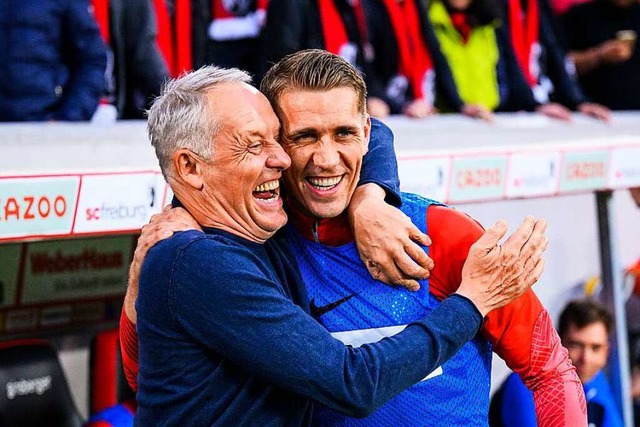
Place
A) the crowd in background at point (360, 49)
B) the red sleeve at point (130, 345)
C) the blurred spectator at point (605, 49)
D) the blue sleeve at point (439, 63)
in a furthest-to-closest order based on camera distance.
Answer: the blurred spectator at point (605, 49) → the blue sleeve at point (439, 63) → the crowd in background at point (360, 49) → the red sleeve at point (130, 345)

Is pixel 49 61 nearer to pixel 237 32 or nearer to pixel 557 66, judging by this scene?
pixel 237 32

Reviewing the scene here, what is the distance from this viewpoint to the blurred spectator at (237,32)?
3.93 metres

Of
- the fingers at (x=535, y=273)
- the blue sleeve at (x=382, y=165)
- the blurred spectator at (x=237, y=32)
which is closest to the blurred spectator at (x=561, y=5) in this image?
the blurred spectator at (x=237, y=32)

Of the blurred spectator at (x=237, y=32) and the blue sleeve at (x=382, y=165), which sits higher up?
the blue sleeve at (x=382, y=165)

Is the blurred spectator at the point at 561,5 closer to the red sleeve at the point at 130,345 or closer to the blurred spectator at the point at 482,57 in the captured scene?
the blurred spectator at the point at 482,57

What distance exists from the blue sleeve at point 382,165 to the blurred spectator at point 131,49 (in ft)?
4.91

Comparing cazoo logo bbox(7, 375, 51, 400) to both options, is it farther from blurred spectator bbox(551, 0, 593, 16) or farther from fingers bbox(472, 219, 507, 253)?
blurred spectator bbox(551, 0, 593, 16)

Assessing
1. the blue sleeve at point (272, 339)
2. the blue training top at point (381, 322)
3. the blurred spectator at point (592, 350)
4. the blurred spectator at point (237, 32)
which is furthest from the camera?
the blurred spectator at point (592, 350)

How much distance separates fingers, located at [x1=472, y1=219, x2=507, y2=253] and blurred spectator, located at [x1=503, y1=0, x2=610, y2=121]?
321 cm

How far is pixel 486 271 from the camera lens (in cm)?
183

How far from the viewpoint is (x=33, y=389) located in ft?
10.5

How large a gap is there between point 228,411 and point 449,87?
2.94 meters

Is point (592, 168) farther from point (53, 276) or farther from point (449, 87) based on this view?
point (53, 276)

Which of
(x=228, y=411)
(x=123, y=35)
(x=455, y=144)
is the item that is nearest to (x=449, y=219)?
(x=228, y=411)
